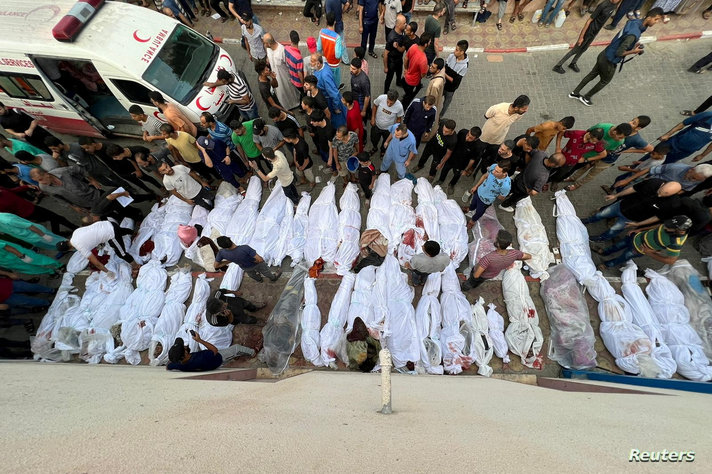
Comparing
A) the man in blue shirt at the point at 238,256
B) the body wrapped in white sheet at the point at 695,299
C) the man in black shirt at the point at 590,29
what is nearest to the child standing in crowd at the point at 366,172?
the man in blue shirt at the point at 238,256

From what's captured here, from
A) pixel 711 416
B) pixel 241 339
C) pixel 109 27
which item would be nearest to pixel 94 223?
pixel 241 339

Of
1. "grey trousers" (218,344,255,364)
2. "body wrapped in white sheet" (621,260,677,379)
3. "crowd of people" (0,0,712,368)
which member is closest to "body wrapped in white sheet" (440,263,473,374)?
"crowd of people" (0,0,712,368)

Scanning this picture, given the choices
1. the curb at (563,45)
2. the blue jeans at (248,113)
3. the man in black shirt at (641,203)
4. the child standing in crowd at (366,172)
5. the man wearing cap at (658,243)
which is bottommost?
the man wearing cap at (658,243)

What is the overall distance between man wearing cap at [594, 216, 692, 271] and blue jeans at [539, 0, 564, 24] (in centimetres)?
645

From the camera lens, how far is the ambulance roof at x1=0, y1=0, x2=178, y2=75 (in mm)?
5250

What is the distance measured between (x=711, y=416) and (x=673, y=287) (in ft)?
10.6

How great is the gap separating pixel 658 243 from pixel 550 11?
23.3 feet

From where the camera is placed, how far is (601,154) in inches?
201

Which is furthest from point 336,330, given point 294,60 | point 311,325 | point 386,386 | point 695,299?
point 695,299

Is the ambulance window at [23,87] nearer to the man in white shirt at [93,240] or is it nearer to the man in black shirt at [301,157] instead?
the man in white shirt at [93,240]

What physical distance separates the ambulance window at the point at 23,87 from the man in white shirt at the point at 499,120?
7545mm

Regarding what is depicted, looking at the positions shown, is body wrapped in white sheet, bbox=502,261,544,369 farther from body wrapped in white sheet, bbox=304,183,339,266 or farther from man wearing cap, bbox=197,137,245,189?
man wearing cap, bbox=197,137,245,189

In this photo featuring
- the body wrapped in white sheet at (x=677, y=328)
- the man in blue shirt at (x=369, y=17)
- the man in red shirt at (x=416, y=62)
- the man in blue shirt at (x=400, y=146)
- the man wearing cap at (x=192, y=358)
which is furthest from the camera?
the man in blue shirt at (x=369, y=17)

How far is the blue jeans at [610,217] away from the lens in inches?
198
